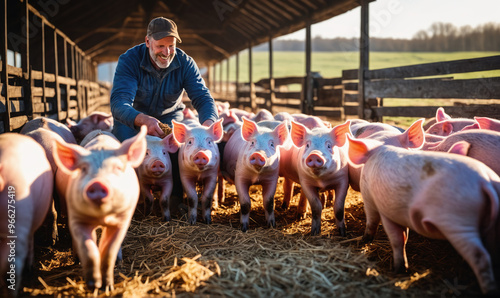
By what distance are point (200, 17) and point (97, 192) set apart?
1564 cm

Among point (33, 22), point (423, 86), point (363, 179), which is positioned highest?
point (33, 22)

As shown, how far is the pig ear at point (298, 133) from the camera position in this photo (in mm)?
3865

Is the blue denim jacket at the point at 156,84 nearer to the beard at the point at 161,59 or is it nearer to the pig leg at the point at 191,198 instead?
the beard at the point at 161,59

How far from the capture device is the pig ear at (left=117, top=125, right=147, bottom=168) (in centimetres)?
254

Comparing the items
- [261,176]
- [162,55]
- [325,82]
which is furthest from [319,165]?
[325,82]

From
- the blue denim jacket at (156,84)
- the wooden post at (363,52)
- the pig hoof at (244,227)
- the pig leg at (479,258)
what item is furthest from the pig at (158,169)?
the wooden post at (363,52)

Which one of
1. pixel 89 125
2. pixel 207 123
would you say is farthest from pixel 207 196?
pixel 89 125

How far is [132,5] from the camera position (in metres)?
15.1

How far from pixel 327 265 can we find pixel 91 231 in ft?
5.30

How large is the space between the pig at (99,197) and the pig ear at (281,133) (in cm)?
175

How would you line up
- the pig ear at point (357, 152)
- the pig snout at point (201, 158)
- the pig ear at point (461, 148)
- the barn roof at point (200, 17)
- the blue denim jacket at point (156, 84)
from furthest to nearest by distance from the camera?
the barn roof at point (200, 17) < the blue denim jacket at point (156, 84) < the pig snout at point (201, 158) < the pig ear at point (357, 152) < the pig ear at point (461, 148)

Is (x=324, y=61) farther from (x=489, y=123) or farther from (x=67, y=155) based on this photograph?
(x=67, y=155)

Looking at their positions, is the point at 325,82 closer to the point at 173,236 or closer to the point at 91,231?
the point at 173,236

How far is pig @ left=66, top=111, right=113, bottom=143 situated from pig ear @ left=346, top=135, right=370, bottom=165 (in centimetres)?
412
